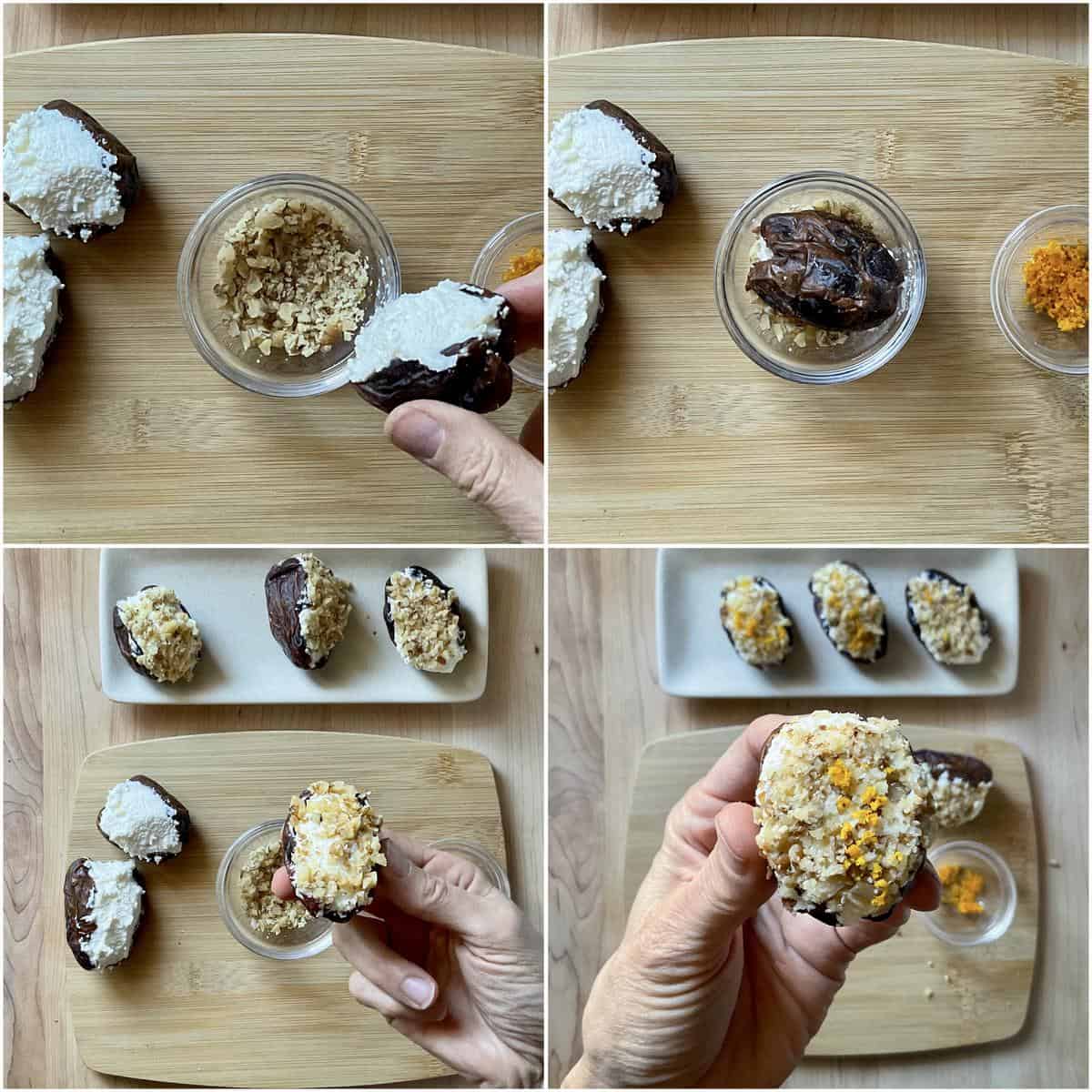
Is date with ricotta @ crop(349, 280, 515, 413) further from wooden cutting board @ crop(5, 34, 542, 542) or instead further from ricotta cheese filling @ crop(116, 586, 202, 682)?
ricotta cheese filling @ crop(116, 586, 202, 682)

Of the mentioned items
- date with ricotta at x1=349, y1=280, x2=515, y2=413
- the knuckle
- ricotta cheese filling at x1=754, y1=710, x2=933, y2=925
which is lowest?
ricotta cheese filling at x1=754, y1=710, x2=933, y2=925

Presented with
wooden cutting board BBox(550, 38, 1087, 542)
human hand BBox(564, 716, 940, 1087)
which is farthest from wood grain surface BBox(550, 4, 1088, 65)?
human hand BBox(564, 716, 940, 1087)

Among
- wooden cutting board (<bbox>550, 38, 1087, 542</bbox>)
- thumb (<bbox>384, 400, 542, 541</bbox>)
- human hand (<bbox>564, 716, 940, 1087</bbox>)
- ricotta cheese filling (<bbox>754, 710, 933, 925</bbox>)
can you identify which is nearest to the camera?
ricotta cheese filling (<bbox>754, 710, 933, 925</bbox>)

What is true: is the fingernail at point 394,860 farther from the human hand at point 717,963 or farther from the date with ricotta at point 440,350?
the date with ricotta at point 440,350

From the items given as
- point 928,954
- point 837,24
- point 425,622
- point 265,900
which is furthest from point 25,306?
point 928,954

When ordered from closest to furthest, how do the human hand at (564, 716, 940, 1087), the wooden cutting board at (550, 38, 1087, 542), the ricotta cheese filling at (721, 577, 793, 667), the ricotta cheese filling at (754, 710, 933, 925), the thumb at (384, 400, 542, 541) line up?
the ricotta cheese filling at (754, 710, 933, 925), the human hand at (564, 716, 940, 1087), the thumb at (384, 400, 542, 541), the wooden cutting board at (550, 38, 1087, 542), the ricotta cheese filling at (721, 577, 793, 667)

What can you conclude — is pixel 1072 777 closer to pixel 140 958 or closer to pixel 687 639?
pixel 687 639

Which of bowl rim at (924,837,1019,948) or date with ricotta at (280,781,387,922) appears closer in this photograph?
date with ricotta at (280,781,387,922)

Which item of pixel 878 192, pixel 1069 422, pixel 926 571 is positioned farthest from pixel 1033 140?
pixel 926 571
